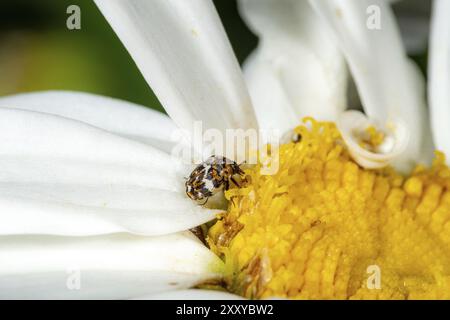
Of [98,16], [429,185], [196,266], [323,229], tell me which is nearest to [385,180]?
[429,185]

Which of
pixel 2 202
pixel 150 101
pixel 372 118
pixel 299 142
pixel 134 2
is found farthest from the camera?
pixel 150 101

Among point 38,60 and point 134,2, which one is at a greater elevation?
point 38,60

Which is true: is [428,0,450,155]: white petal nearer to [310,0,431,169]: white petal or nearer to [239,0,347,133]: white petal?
[310,0,431,169]: white petal

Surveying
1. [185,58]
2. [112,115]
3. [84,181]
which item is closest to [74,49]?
[112,115]

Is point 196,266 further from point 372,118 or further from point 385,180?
point 372,118

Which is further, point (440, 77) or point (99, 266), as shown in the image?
point (440, 77)

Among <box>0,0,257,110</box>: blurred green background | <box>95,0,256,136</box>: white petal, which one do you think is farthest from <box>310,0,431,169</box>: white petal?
<box>0,0,257,110</box>: blurred green background

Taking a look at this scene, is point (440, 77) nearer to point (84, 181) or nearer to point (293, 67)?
point (293, 67)
